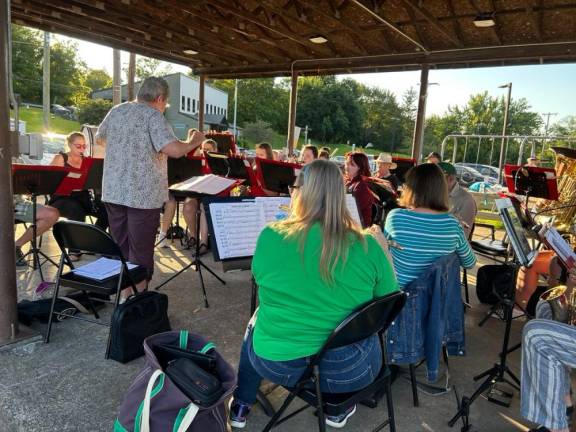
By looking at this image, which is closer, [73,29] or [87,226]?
[87,226]

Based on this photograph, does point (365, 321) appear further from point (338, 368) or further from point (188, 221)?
point (188, 221)

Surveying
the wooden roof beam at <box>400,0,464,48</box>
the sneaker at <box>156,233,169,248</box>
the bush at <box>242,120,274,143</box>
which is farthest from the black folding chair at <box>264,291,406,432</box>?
the bush at <box>242,120,274,143</box>

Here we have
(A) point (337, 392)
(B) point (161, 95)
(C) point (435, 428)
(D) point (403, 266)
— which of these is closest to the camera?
(A) point (337, 392)

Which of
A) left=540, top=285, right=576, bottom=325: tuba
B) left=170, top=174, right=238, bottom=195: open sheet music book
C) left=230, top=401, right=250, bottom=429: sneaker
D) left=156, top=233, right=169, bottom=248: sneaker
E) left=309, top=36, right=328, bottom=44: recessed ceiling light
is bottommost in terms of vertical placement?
left=230, top=401, right=250, bottom=429: sneaker

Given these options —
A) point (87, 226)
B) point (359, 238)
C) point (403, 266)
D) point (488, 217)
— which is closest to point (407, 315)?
point (403, 266)

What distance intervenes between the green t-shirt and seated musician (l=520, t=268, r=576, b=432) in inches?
33.0

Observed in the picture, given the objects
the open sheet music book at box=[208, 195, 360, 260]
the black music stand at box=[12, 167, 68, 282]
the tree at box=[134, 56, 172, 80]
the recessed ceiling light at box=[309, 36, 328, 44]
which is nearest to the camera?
the open sheet music book at box=[208, 195, 360, 260]

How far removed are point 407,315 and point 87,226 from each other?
2028mm

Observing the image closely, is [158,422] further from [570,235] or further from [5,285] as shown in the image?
[570,235]

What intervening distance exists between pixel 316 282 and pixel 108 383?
1650 millimetres

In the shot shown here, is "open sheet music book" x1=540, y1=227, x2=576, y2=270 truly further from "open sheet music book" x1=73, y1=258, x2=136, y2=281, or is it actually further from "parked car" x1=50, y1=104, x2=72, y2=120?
"parked car" x1=50, y1=104, x2=72, y2=120

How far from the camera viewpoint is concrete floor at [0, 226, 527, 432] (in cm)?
224

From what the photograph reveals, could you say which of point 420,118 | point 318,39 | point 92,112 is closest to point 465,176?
point 420,118

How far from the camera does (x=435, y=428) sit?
7.68 ft
